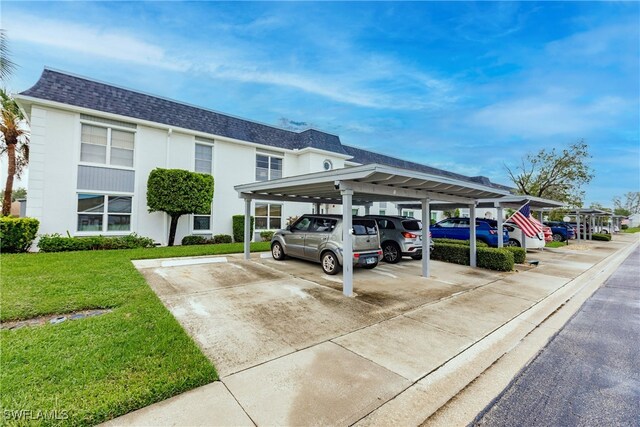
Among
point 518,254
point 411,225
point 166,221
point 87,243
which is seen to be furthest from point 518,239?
point 87,243

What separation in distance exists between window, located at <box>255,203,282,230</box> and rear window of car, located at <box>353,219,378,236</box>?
9.51 metres

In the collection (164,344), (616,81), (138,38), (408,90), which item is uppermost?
(408,90)

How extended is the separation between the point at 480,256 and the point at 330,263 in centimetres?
580

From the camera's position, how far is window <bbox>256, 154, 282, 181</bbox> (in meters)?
16.5

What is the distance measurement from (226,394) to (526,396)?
120 inches

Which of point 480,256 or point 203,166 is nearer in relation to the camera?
point 480,256

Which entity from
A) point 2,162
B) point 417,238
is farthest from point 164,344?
point 2,162

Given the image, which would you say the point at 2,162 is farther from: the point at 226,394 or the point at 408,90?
the point at 408,90

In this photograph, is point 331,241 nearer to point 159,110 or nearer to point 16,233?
point 16,233

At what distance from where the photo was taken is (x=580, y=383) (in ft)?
9.86

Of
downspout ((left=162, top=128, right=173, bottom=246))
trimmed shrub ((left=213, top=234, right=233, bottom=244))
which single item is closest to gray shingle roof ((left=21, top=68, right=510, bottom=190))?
downspout ((left=162, top=128, right=173, bottom=246))

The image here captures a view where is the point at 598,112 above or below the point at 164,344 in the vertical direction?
above

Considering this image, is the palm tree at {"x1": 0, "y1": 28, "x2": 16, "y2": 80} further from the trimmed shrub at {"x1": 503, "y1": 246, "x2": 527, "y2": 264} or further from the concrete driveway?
the trimmed shrub at {"x1": 503, "y1": 246, "x2": 527, "y2": 264}

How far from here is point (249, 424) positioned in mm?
2178
